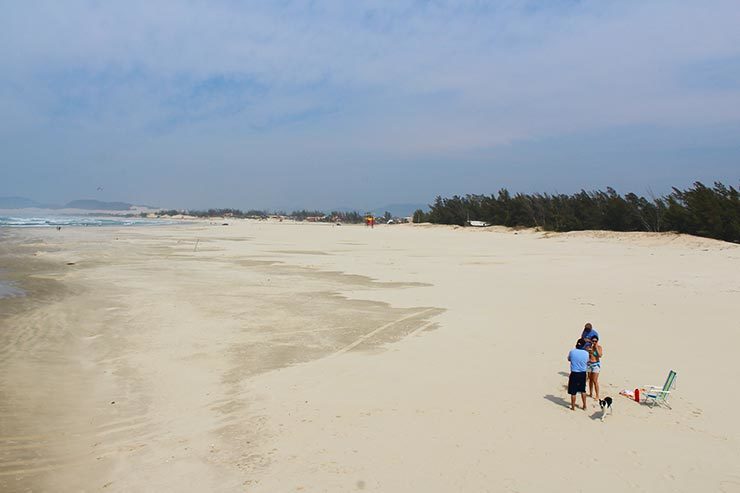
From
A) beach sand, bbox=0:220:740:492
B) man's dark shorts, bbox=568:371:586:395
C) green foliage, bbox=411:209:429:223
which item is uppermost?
green foliage, bbox=411:209:429:223

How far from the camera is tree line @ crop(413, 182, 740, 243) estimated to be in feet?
100

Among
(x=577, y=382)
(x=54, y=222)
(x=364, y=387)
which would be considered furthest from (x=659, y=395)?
(x=54, y=222)

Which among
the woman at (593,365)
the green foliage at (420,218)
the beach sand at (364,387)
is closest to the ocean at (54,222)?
the green foliage at (420,218)

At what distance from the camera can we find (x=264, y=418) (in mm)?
6805

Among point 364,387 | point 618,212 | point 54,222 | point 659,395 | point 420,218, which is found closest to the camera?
point 659,395

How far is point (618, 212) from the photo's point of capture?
39.9 m

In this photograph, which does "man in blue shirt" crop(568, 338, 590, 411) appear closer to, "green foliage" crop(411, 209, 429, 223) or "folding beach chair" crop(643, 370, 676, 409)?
"folding beach chair" crop(643, 370, 676, 409)

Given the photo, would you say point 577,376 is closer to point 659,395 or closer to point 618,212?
point 659,395

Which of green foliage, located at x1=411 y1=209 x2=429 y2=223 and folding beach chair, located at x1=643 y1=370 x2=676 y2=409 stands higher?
green foliage, located at x1=411 y1=209 x2=429 y2=223

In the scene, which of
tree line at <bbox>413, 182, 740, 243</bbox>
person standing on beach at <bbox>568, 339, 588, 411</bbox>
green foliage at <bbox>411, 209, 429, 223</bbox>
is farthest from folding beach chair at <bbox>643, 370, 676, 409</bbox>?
green foliage at <bbox>411, 209, 429, 223</bbox>

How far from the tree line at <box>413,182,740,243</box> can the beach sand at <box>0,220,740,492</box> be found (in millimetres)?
15915

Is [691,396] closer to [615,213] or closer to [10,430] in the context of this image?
[10,430]

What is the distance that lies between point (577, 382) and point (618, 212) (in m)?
37.3

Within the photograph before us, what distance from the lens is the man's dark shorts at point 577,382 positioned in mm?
6797
